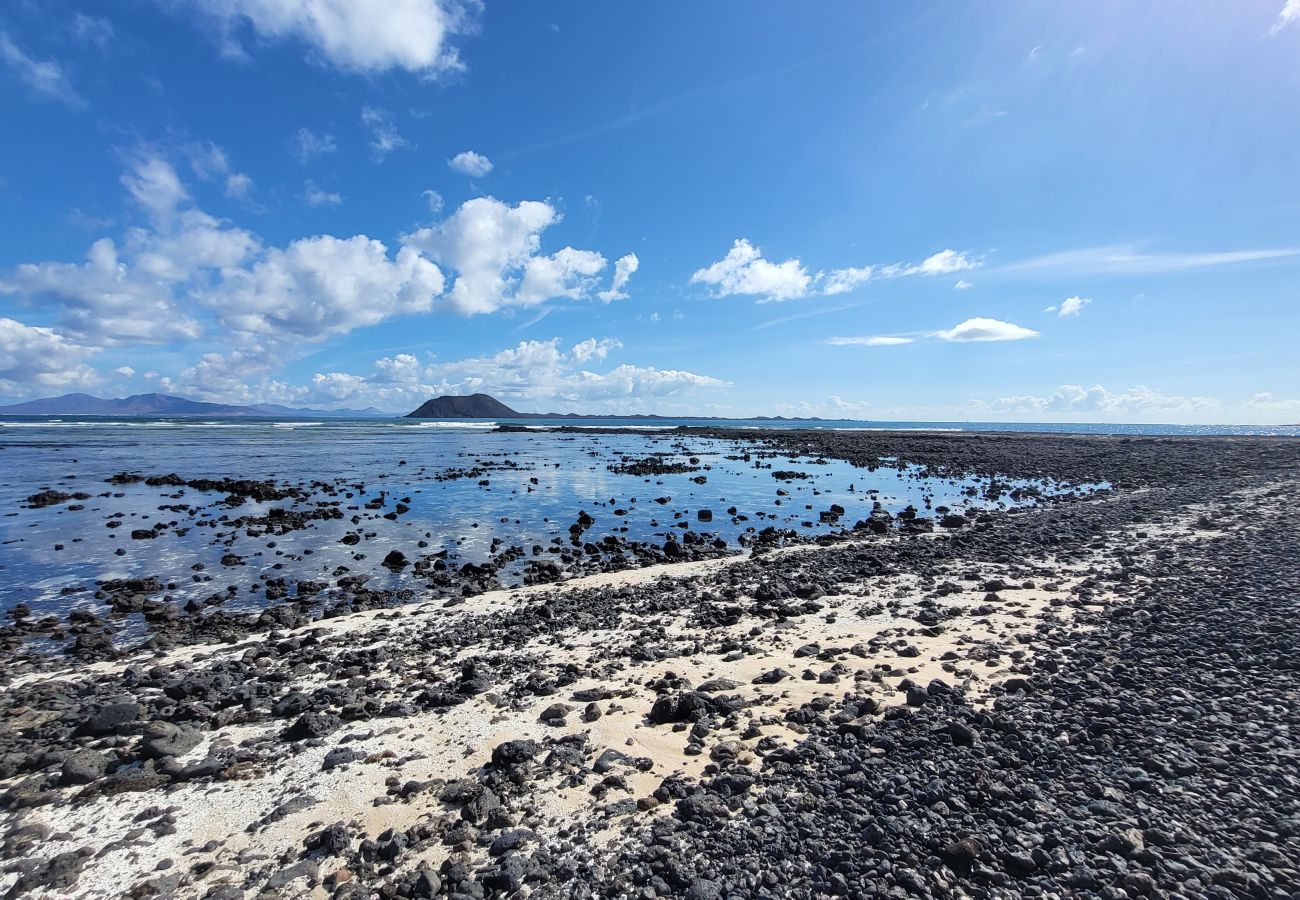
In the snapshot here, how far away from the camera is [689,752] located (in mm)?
7172

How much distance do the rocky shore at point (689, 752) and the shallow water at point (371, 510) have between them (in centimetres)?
646

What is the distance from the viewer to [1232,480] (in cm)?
3419

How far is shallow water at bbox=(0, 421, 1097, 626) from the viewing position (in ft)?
57.2

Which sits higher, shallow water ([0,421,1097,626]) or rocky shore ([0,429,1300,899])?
rocky shore ([0,429,1300,899])

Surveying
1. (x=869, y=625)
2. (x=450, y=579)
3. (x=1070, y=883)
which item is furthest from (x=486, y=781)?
(x=450, y=579)

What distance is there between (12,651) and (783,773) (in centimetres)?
1453

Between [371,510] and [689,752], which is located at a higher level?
[689,752]

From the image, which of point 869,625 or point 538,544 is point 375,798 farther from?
point 538,544

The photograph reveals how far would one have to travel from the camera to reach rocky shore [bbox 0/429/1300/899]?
16.9 ft

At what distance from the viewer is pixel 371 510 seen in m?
27.7

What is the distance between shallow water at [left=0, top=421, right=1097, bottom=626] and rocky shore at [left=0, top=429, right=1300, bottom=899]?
6459 millimetres

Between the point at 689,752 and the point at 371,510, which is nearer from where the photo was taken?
the point at 689,752

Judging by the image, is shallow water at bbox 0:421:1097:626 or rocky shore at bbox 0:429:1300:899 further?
shallow water at bbox 0:421:1097:626

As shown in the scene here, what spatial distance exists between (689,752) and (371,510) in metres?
24.7
